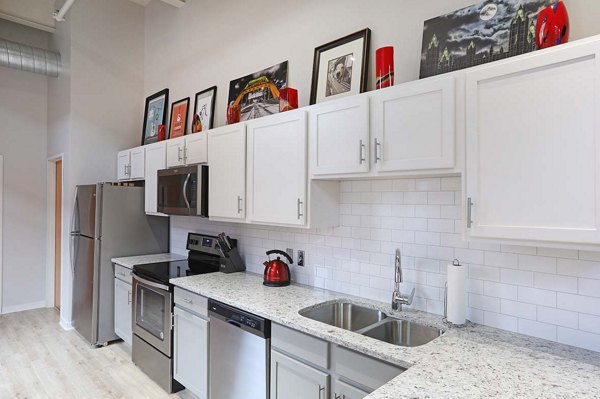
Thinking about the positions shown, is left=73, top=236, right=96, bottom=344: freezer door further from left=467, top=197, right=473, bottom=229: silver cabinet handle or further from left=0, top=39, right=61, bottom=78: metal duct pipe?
left=467, top=197, right=473, bottom=229: silver cabinet handle

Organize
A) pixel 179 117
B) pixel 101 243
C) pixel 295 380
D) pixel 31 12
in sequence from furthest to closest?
pixel 31 12 → pixel 179 117 → pixel 101 243 → pixel 295 380

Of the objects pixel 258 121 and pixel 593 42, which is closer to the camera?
pixel 593 42

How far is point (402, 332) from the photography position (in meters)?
2.01

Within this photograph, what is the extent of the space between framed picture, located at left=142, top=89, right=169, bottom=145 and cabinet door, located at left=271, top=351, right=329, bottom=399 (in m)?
3.41

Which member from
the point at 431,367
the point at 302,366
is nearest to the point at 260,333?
the point at 302,366

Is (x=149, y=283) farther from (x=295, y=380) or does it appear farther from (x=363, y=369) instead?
(x=363, y=369)

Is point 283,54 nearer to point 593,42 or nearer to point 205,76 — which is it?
point 205,76

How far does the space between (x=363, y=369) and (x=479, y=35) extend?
1729 millimetres

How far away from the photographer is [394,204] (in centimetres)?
225

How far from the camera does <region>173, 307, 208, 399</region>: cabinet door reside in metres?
2.56

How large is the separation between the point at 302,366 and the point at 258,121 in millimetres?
1665

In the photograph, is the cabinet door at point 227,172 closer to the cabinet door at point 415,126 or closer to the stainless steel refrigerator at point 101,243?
the cabinet door at point 415,126

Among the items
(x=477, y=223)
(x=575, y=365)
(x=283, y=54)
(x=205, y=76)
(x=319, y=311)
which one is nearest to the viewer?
(x=575, y=365)

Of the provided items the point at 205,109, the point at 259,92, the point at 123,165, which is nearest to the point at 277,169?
the point at 259,92
